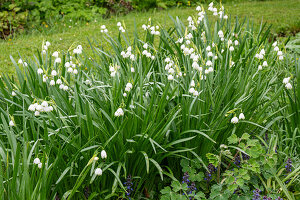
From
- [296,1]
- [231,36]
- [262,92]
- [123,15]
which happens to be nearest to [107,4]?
[123,15]

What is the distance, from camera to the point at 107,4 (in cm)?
876

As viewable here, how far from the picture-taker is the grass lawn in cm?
640

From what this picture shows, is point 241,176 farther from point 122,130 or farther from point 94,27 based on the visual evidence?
point 94,27

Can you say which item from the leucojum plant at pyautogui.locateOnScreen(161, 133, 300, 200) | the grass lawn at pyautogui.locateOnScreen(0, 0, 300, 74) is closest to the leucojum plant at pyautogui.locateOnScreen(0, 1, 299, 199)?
the leucojum plant at pyautogui.locateOnScreen(161, 133, 300, 200)

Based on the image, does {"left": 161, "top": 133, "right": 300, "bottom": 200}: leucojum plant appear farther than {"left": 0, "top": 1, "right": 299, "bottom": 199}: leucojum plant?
Yes

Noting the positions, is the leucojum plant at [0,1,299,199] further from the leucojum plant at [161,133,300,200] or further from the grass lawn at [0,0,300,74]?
the grass lawn at [0,0,300,74]

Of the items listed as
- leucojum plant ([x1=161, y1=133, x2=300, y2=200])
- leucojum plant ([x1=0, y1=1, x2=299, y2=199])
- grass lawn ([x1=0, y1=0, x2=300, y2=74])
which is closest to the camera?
leucojum plant ([x1=0, y1=1, x2=299, y2=199])

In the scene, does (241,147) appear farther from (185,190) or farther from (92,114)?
(92,114)

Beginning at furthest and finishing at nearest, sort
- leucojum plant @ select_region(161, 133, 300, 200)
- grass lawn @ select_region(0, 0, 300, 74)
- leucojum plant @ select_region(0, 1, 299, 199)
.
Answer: grass lawn @ select_region(0, 0, 300, 74) → leucojum plant @ select_region(161, 133, 300, 200) → leucojum plant @ select_region(0, 1, 299, 199)

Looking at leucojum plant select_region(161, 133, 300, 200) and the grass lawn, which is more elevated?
the grass lawn

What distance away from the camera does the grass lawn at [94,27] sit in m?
6.40

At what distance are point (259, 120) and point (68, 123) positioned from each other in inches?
56.4

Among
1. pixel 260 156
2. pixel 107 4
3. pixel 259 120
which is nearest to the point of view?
pixel 260 156

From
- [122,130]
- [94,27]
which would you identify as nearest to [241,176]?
[122,130]
